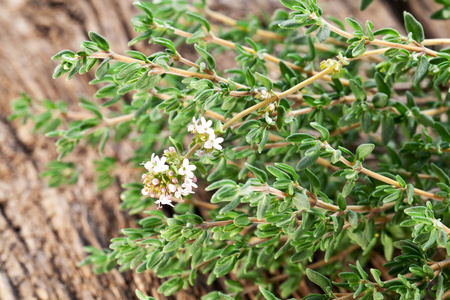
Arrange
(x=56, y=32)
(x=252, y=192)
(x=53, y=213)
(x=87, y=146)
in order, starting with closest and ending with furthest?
(x=252, y=192) → (x=53, y=213) → (x=87, y=146) → (x=56, y=32)

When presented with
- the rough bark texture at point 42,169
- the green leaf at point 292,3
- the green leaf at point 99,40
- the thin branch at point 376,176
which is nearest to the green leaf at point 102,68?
the green leaf at point 99,40

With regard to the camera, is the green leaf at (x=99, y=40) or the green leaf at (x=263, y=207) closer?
the green leaf at (x=263, y=207)

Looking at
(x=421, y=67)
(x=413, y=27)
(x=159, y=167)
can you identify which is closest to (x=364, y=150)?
(x=421, y=67)

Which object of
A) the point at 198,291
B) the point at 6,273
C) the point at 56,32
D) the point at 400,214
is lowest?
the point at 198,291

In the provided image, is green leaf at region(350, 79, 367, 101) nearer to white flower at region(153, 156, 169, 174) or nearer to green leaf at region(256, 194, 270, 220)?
green leaf at region(256, 194, 270, 220)

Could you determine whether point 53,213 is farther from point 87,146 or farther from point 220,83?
point 220,83

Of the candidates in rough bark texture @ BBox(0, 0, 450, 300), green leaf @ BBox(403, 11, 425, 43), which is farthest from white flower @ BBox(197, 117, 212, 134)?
rough bark texture @ BBox(0, 0, 450, 300)

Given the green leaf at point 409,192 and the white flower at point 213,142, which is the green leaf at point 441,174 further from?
the white flower at point 213,142

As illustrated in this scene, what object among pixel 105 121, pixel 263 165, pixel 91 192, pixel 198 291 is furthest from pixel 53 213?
pixel 263 165

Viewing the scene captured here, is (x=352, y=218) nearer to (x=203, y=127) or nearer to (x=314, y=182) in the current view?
(x=314, y=182)
